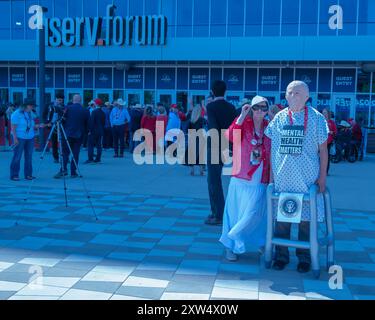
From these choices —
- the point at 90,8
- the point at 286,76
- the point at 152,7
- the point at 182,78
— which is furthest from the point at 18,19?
the point at 286,76

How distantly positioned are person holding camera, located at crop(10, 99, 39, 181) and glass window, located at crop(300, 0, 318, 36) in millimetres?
17884

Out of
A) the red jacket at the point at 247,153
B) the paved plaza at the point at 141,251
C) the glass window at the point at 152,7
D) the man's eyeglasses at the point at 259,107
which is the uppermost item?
the glass window at the point at 152,7

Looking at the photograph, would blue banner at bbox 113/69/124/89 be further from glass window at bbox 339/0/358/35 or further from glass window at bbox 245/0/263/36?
glass window at bbox 339/0/358/35

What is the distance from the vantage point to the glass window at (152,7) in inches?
1122

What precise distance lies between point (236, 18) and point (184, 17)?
2.76m

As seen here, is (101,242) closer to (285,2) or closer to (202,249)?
(202,249)

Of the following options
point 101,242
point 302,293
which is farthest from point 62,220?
point 302,293

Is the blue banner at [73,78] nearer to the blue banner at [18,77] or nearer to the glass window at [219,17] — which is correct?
the blue banner at [18,77]

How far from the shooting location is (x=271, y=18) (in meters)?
27.0

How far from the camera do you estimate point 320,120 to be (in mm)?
5316

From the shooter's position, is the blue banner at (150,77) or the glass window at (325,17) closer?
the glass window at (325,17)

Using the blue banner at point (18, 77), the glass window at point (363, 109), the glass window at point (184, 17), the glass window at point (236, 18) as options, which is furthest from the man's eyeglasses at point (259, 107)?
the blue banner at point (18, 77)

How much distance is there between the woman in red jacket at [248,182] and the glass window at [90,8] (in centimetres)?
2548

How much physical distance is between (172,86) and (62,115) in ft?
57.3
